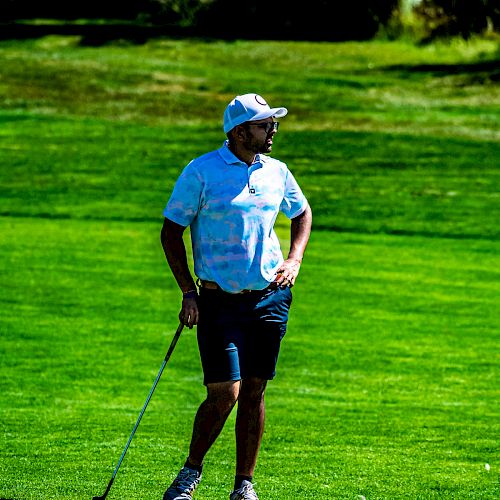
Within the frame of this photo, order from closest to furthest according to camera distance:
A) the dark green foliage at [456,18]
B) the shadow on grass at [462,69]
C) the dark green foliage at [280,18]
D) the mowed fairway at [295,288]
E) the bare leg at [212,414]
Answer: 1. the bare leg at [212,414]
2. the mowed fairway at [295,288]
3. the shadow on grass at [462,69]
4. the dark green foliage at [456,18]
5. the dark green foliage at [280,18]

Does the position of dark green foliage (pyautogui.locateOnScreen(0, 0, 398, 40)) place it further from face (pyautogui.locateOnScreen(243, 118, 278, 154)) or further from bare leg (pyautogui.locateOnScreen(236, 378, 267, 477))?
bare leg (pyautogui.locateOnScreen(236, 378, 267, 477))

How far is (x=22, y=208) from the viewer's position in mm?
20328

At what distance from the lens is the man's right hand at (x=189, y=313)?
665 cm

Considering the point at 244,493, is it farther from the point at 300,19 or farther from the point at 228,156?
the point at 300,19

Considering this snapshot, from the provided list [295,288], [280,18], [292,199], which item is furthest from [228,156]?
[280,18]

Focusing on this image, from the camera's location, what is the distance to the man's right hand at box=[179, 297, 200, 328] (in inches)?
262

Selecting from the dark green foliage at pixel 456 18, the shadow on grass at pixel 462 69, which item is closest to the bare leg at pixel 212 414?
the shadow on grass at pixel 462 69

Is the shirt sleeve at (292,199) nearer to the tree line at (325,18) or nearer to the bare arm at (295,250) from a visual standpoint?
the bare arm at (295,250)

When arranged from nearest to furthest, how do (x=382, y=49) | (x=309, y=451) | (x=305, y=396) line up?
(x=309, y=451) → (x=305, y=396) → (x=382, y=49)

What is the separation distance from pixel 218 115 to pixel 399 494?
891 inches

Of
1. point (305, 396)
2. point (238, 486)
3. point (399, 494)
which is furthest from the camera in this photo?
point (305, 396)

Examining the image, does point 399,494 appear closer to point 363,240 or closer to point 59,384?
point 59,384

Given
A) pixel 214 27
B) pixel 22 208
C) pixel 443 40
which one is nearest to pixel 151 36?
pixel 214 27

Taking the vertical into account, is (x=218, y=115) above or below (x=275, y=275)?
below
